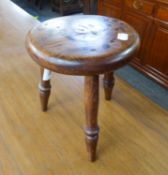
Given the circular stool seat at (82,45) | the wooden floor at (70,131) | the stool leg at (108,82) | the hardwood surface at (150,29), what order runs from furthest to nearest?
1. the hardwood surface at (150,29)
2. the stool leg at (108,82)
3. the wooden floor at (70,131)
4. the circular stool seat at (82,45)

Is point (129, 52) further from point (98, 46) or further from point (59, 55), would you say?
point (59, 55)

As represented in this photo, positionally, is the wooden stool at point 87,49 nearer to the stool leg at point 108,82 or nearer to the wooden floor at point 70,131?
the wooden floor at point 70,131

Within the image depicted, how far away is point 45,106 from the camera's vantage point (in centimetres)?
147

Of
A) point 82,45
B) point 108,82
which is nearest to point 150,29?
point 108,82

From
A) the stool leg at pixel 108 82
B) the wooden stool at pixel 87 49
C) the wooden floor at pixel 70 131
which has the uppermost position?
the wooden stool at pixel 87 49

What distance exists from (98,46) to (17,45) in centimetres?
146

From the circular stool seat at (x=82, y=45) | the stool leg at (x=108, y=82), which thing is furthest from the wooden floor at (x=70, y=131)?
the circular stool seat at (x=82, y=45)

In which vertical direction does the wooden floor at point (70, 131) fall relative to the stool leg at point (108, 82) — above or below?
below

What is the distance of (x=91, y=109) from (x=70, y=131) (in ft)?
1.27

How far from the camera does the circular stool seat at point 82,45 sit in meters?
0.90

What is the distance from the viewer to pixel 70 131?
136 centimetres

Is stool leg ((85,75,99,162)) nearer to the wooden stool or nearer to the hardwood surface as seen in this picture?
the wooden stool

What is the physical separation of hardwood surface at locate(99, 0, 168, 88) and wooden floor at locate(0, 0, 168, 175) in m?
0.27

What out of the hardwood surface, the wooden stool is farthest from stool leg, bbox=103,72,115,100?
the hardwood surface
